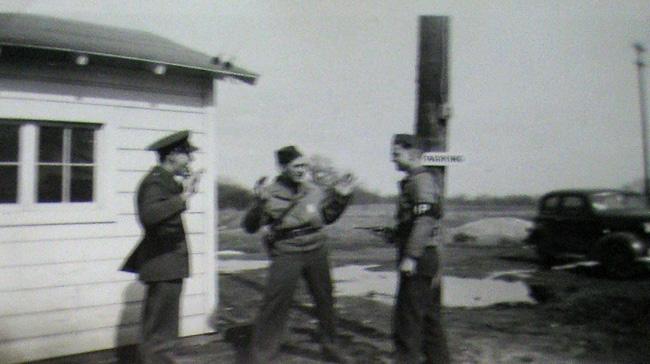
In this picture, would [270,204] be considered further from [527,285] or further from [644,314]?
[527,285]

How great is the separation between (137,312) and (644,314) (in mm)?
5996

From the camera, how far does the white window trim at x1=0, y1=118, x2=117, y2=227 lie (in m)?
4.77

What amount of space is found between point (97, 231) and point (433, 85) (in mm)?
3276

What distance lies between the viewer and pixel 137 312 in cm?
535

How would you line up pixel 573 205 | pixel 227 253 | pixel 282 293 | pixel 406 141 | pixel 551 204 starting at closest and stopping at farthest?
pixel 406 141, pixel 282 293, pixel 573 205, pixel 551 204, pixel 227 253

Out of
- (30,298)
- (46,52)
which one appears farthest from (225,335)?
(46,52)

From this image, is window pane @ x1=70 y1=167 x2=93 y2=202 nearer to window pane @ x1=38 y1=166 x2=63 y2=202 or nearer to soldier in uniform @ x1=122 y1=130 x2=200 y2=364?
window pane @ x1=38 y1=166 x2=63 y2=202

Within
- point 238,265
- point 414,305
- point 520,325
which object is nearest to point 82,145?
point 414,305

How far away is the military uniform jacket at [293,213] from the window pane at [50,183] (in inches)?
71.2

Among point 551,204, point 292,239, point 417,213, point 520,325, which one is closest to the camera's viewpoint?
point 417,213

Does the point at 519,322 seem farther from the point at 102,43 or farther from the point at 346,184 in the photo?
the point at 102,43

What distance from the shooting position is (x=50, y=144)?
4984 mm

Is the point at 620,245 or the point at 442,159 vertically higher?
the point at 442,159

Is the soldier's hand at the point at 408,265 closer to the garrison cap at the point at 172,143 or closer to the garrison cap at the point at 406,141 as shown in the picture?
the garrison cap at the point at 406,141
